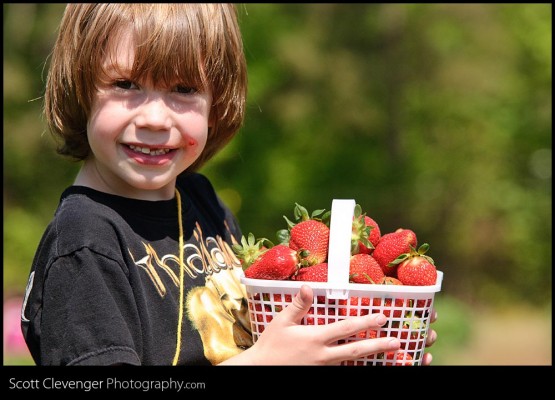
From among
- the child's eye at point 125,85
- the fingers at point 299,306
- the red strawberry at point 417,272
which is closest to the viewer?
the fingers at point 299,306

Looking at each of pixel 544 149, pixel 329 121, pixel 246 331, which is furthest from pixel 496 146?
pixel 246 331

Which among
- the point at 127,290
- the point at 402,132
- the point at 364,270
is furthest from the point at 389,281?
the point at 402,132

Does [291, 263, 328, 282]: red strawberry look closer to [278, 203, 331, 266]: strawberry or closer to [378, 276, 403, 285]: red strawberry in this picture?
[278, 203, 331, 266]: strawberry

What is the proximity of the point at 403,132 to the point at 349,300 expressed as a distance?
690 centimetres

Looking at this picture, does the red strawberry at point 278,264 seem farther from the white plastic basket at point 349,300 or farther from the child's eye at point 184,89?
the child's eye at point 184,89

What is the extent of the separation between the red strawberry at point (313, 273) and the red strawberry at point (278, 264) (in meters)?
0.02

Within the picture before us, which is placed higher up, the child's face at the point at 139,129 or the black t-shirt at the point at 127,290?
the child's face at the point at 139,129

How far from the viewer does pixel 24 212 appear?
26.2 feet

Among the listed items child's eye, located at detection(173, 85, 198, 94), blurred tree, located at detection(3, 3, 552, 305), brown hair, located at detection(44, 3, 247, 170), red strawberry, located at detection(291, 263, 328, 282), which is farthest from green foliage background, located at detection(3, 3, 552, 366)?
red strawberry, located at detection(291, 263, 328, 282)

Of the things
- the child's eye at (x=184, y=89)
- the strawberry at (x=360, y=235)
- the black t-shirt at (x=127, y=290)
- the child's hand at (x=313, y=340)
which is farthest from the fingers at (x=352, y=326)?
the child's eye at (x=184, y=89)

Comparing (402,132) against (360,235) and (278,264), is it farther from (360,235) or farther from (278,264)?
(278,264)

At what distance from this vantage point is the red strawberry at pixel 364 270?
1.71m

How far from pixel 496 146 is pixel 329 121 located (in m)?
1.83
